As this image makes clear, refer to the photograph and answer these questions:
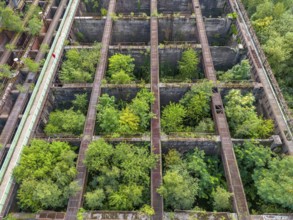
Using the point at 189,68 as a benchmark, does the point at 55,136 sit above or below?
below

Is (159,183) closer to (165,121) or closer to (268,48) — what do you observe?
(165,121)

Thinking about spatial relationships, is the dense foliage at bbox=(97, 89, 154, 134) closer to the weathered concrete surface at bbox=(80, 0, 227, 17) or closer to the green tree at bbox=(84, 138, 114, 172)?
the green tree at bbox=(84, 138, 114, 172)

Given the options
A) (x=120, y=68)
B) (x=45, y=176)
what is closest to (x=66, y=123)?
(x=45, y=176)

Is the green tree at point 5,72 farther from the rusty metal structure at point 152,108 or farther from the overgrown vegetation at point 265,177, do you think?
the overgrown vegetation at point 265,177

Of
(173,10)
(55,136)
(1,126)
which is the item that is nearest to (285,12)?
(173,10)

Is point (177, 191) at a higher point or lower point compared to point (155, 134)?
lower

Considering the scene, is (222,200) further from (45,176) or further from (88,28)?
(88,28)
